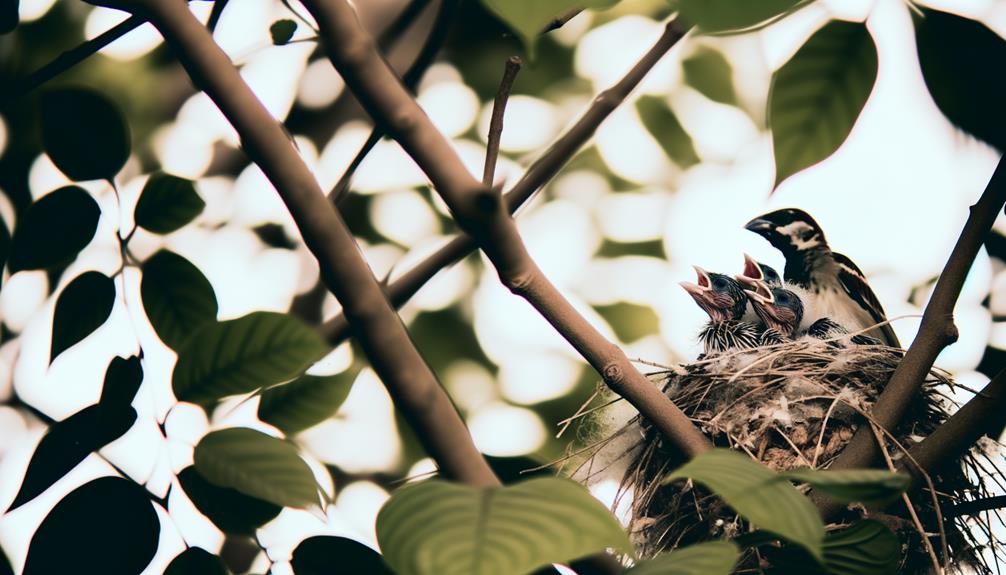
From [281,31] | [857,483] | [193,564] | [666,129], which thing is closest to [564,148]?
[281,31]

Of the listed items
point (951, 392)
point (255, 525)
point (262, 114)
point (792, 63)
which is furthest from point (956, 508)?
point (262, 114)

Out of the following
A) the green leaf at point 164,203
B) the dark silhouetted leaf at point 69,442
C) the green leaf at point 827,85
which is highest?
the green leaf at point 164,203

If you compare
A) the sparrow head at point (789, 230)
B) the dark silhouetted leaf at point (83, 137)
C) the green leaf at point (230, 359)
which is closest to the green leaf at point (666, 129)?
the sparrow head at point (789, 230)

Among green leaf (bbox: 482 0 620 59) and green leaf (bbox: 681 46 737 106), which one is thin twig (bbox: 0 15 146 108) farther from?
green leaf (bbox: 681 46 737 106)

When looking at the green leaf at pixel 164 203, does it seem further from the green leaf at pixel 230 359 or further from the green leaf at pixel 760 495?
the green leaf at pixel 760 495

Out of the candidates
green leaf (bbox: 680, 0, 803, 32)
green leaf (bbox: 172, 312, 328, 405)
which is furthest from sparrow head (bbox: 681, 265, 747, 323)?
green leaf (bbox: 680, 0, 803, 32)

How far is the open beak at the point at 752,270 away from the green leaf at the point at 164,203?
2148 mm

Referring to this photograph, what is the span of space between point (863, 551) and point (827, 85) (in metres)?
0.51

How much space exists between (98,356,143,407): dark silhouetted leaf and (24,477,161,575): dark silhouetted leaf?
10 centimetres

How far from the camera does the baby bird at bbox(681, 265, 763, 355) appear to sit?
3.03 metres

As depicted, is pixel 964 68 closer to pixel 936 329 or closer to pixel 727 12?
pixel 727 12

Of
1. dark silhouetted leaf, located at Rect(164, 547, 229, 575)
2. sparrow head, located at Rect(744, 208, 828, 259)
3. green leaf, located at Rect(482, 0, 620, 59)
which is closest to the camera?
green leaf, located at Rect(482, 0, 620, 59)

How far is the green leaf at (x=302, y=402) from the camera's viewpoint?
1.33 metres

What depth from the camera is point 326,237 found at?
3.73 ft
